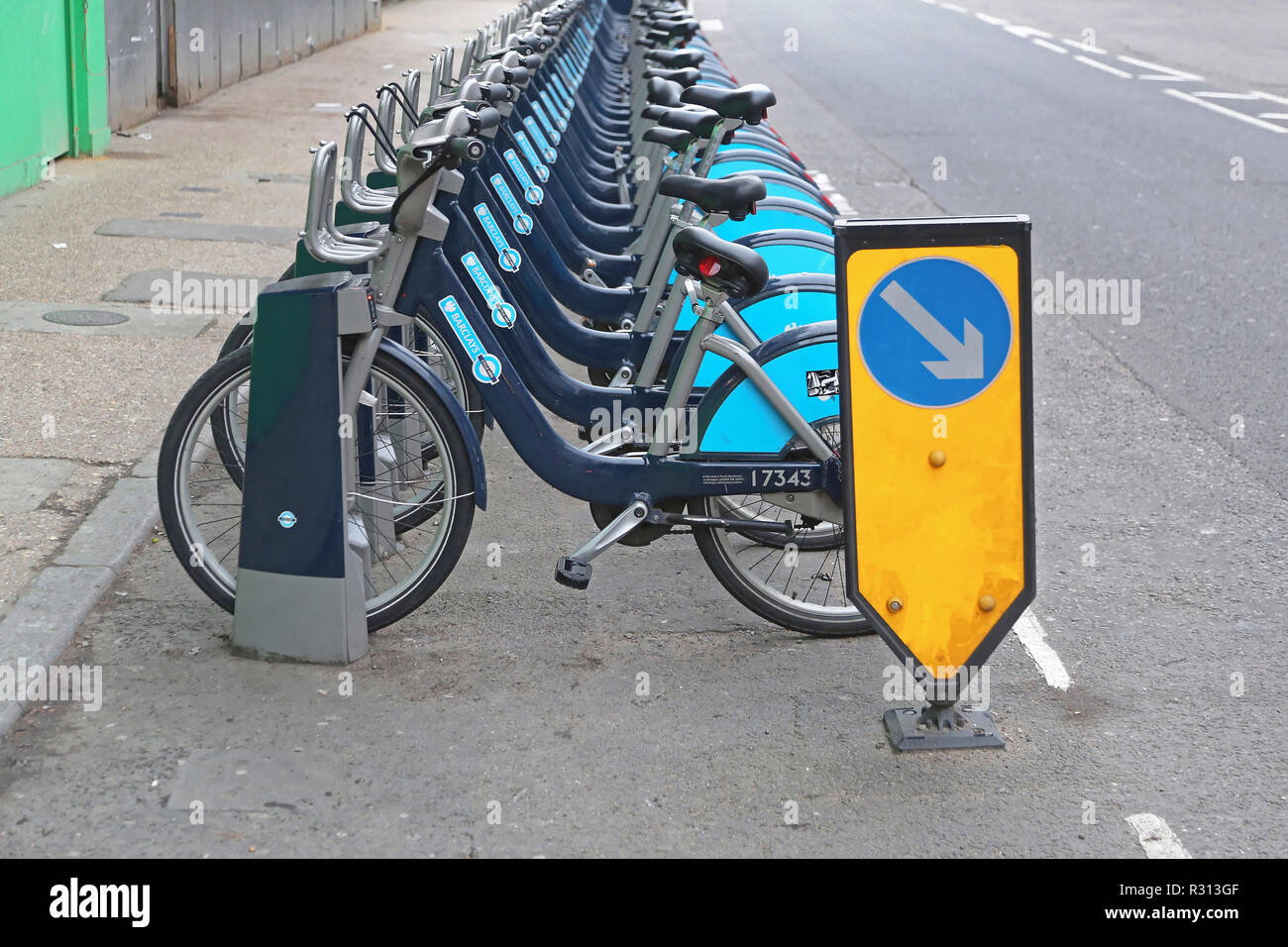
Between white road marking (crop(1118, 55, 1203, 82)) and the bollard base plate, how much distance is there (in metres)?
18.1

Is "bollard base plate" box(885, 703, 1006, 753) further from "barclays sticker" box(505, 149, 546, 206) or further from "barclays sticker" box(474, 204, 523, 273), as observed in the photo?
"barclays sticker" box(505, 149, 546, 206)

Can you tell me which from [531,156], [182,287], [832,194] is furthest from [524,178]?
[832,194]

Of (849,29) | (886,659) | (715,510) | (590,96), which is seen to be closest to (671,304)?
(715,510)

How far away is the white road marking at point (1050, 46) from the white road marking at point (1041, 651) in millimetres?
20858

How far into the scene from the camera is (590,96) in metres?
10.1

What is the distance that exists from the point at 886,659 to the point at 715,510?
627mm

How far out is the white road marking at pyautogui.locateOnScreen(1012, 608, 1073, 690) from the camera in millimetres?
4246

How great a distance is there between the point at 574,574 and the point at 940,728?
41.1 inches

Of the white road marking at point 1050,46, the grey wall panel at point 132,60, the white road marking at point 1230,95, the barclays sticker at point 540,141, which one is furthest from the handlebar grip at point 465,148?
the white road marking at point 1050,46

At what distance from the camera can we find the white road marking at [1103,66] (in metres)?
20.8

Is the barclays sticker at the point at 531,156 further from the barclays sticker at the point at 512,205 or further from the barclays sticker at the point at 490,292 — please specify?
the barclays sticker at the point at 490,292

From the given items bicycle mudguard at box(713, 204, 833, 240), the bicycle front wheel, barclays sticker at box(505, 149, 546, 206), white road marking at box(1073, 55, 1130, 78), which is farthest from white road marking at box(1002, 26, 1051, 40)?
the bicycle front wheel

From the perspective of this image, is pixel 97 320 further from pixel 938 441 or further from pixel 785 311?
pixel 938 441
